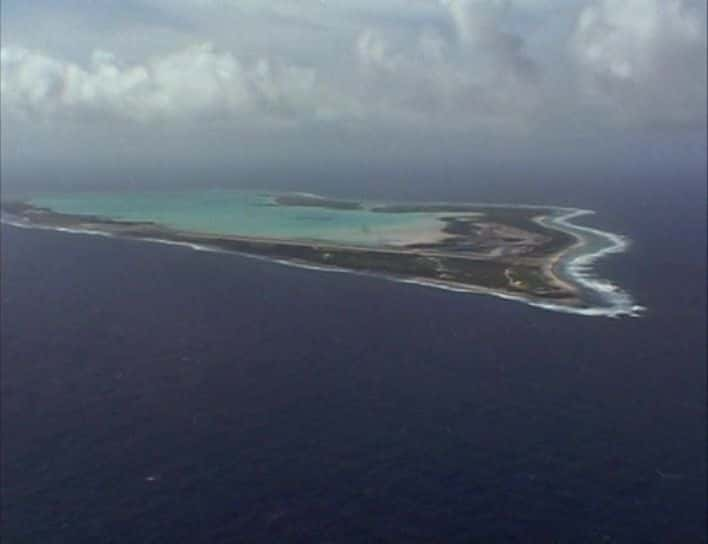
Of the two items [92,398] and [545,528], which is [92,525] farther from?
[545,528]

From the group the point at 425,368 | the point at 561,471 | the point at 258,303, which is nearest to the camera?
the point at 561,471

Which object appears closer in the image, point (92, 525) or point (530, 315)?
point (92, 525)

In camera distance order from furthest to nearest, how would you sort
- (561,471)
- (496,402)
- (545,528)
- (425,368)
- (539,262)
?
(539,262) < (425,368) < (496,402) < (561,471) < (545,528)

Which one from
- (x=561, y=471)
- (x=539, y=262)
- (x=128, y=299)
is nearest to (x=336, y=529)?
(x=561, y=471)

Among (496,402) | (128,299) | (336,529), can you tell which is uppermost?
(128,299)

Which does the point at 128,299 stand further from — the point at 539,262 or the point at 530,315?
the point at 539,262

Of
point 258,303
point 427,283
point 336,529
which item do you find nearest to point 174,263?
point 258,303

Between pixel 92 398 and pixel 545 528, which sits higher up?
pixel 92 398
